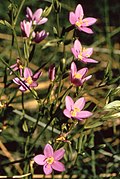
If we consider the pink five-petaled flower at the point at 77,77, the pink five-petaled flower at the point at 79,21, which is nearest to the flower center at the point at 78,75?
the pink five-petaled flower at the point at 77,77

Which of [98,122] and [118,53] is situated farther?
[118,53]

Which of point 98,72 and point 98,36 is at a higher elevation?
point 98,36

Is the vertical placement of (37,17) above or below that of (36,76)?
above

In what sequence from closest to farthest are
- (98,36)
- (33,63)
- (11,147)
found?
(11,147), (33,63), (98,36)

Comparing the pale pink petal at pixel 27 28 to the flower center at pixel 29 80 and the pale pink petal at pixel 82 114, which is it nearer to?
the flower center at pixel 29 80

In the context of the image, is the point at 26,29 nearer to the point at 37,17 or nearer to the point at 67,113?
the point at 37,17

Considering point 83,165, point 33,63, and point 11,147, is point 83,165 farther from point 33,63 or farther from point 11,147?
point 33,63

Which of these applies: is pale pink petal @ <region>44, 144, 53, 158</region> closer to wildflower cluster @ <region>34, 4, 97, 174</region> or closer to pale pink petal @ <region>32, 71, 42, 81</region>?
wildflower cluster @ <region>34, 4, 97, 174</region>

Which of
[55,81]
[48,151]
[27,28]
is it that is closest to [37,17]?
[27,28]

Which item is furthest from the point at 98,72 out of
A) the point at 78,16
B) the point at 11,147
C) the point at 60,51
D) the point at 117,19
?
the point at 78,16
